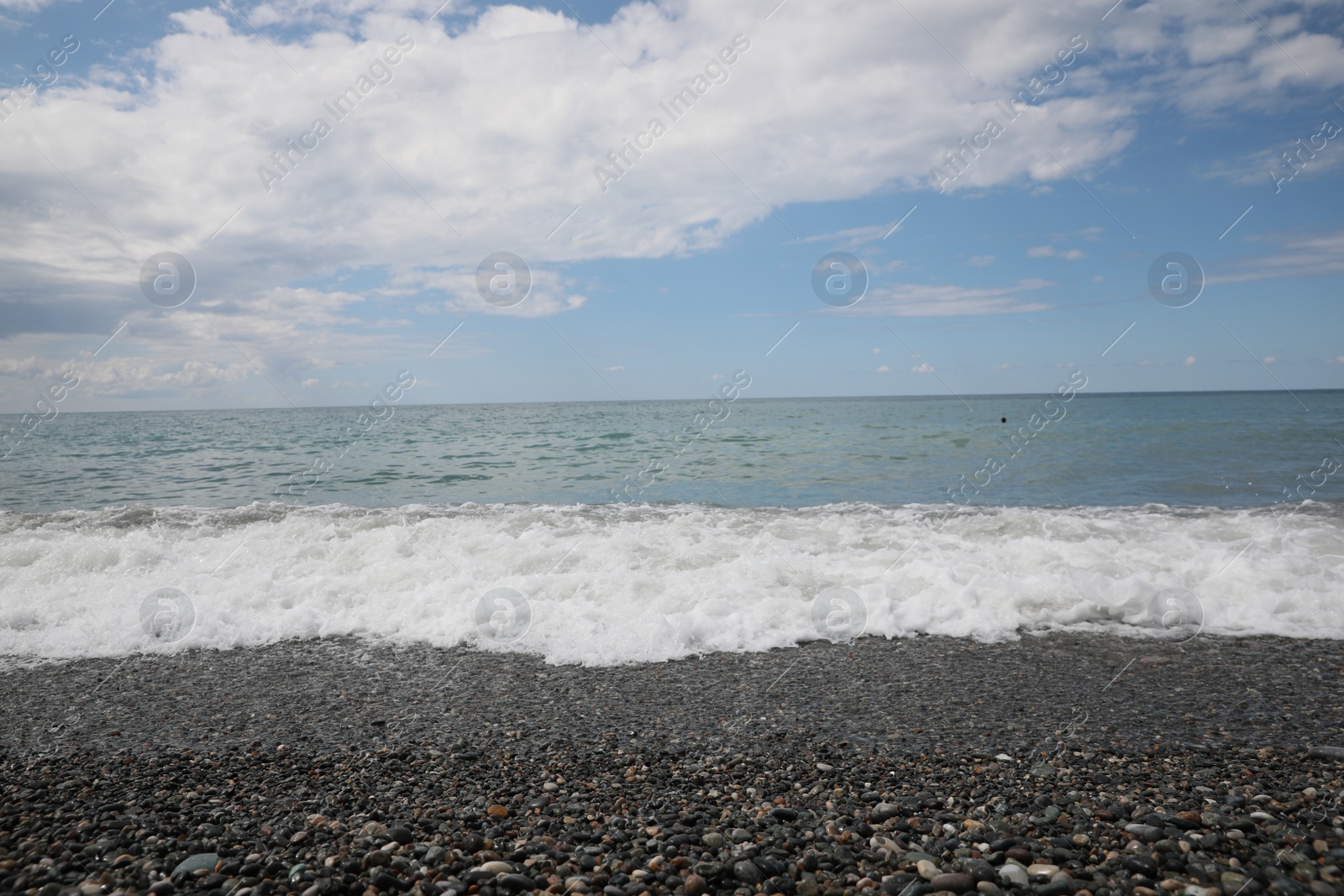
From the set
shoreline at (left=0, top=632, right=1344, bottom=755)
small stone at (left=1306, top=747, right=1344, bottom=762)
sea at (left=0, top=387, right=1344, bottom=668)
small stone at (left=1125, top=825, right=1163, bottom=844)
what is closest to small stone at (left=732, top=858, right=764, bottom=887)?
shoreline at (left=0, top=632, right=1344, bottom=755)

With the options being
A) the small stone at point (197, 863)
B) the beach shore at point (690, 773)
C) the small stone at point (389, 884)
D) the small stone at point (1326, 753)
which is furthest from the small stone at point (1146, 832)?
the small stone at point (197, 863)

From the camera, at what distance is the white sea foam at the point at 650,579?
7.41 m

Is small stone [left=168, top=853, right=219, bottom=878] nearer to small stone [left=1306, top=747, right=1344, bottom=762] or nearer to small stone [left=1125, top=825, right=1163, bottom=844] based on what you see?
small stone [left=1125, top=825, right=1163, bottom=844]

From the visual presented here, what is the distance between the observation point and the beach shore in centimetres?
330

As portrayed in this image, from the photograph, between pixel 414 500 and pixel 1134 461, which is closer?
pixel 414 500

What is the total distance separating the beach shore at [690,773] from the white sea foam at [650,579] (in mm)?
706

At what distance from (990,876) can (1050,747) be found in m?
1.78

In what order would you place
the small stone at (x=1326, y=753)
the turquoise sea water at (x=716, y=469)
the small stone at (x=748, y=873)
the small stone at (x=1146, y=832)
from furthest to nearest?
the turquoise sea water at (x=716, y=469)
the small stone at (x=1326, y=753)
the small stone at (x=1146, y=832)
the small stone at (x=748, y=873)

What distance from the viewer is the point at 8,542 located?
10.4 meters

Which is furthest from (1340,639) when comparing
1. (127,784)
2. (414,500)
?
(414,500)

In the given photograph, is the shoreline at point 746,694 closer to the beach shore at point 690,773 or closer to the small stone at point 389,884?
the beach shore at point 690,773

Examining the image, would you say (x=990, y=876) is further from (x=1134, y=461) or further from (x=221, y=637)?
(x=1134, y=461)

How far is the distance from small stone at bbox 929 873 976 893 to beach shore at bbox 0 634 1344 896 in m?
0.01

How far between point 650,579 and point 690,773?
4.27 meters
